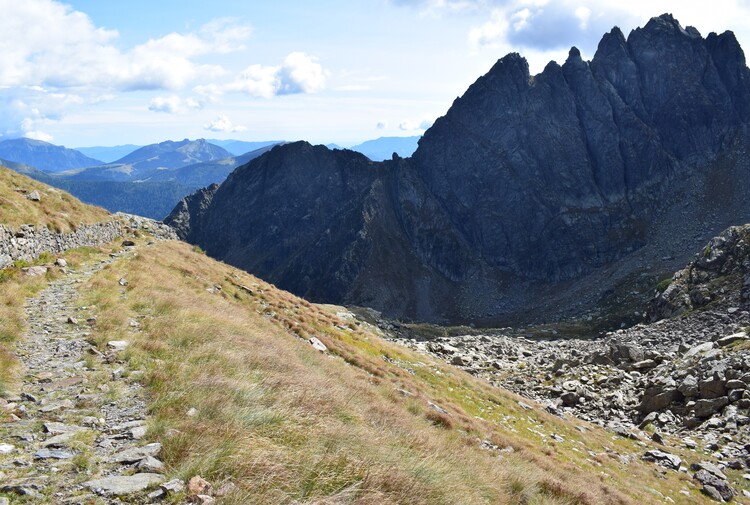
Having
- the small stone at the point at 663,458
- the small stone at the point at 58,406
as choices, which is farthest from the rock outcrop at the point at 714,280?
the small stone at the point at 58,406

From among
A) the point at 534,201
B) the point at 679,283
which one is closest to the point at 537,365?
the point at 679,283

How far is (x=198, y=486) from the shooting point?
6.80 m

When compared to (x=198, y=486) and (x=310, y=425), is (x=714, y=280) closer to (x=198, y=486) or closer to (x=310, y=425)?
(x=310, y=425)

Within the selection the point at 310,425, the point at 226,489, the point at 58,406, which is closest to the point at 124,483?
the point at 226,489

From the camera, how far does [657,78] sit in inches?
5723

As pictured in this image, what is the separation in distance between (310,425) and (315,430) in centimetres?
33

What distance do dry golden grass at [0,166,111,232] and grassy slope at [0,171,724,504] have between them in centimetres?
58

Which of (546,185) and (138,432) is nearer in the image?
(138,432)

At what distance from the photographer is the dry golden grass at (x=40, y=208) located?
94.0 ft

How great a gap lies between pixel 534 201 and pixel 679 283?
78.8 m

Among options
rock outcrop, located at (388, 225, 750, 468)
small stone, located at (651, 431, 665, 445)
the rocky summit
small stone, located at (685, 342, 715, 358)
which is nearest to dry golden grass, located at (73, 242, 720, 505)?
small stone, located at (651, 431, 665, 445)

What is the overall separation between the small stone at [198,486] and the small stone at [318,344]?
18.7 meters

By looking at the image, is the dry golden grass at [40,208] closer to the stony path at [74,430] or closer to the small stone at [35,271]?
the small stone at [35,271]

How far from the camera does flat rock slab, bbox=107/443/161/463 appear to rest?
764cm
